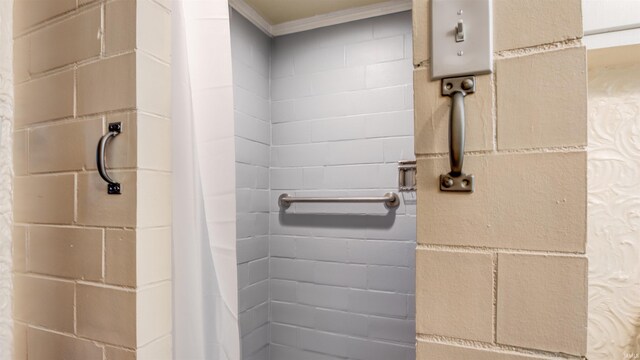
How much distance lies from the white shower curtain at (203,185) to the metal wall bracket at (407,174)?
3.08ft

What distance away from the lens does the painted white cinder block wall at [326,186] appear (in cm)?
154

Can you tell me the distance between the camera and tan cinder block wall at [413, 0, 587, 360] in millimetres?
412

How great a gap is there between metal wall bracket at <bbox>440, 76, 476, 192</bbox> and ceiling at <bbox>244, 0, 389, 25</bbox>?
1.33 meters

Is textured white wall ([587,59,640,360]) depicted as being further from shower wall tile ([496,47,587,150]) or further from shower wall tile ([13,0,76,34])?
shower wall tile ([13,0,76,34])

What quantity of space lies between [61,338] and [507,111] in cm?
103

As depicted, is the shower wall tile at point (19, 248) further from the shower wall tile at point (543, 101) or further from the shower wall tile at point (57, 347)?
the shower wall tile at point (543, 101)

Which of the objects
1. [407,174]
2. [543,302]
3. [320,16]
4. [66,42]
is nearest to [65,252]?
[66,42]

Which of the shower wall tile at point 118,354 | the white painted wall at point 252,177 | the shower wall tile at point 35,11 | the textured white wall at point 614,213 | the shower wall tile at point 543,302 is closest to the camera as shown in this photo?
the shower wall tile at point 543,302

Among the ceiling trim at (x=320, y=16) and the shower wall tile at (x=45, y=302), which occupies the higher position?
the ceiling trim at (x=320, y=16)

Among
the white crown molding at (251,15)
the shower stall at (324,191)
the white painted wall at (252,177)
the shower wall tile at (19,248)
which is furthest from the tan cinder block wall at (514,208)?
the white crown molding at (251,15)

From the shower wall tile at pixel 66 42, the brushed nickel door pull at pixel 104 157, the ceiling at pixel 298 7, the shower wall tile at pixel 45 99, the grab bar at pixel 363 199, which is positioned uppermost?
the ceiling at pixel 298 7

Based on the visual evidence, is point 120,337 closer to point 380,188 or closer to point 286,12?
point 380,188

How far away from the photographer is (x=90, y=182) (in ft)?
2.28

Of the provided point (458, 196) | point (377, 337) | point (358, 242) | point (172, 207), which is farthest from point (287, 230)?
point (458, 196)
